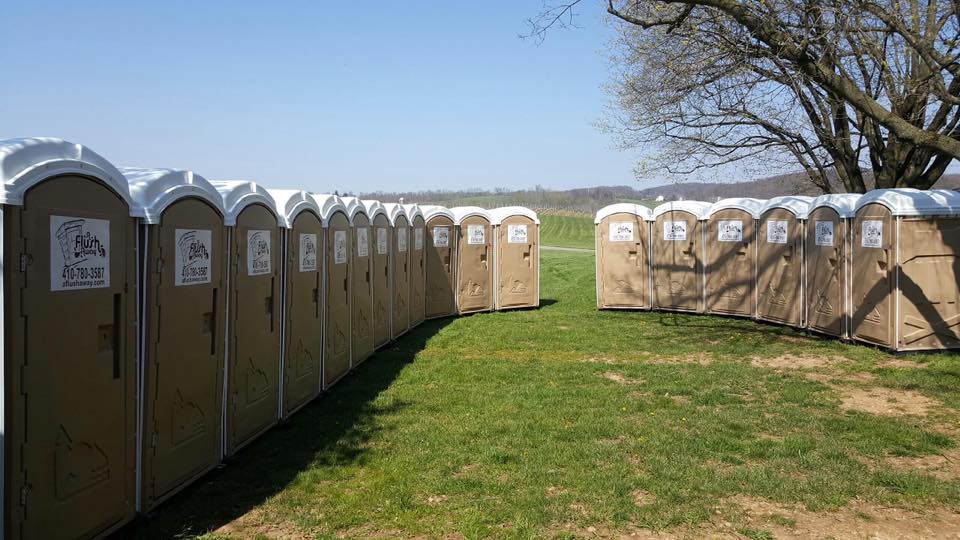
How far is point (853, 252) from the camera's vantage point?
11.3 meters

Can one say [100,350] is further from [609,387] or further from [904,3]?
[904,3]

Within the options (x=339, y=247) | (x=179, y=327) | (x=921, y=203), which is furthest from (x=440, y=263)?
(x=179, y=327)

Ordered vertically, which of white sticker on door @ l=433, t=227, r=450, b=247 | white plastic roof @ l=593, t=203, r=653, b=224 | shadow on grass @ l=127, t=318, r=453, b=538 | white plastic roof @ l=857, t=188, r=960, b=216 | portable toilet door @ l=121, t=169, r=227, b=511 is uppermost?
white plastic roof @ l=593, t=203, r=653, b=224

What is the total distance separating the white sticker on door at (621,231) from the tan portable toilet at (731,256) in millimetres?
1666

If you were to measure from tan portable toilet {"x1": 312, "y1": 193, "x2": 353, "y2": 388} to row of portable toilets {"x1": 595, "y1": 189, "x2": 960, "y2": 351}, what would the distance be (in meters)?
7.69

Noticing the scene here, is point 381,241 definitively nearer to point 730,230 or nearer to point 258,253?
point 258,253

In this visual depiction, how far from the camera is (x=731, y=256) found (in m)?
14.7

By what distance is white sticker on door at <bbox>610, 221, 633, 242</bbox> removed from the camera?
16.1m

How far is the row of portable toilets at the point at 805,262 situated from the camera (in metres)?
10.4

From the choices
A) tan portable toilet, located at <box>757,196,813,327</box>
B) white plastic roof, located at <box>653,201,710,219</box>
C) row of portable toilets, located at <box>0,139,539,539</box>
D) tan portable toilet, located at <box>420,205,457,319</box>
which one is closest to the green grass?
row of portable toilets, located at <box>0,139,539,539</box>

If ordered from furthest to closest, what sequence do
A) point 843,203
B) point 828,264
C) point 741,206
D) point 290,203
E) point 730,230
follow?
point 730,230
point 741,206
point 828,264
point 843,203
point 290,203

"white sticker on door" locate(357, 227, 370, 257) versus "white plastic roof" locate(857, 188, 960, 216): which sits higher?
"white plastic roof" locate(857, 188, 960, 216)

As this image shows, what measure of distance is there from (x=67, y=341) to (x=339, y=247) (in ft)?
16.4

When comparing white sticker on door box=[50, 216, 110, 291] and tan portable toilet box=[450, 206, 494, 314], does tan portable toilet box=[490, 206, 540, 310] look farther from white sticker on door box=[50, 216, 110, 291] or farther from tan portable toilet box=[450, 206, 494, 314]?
white sticker on door box=[50, 216, 110, 291]
